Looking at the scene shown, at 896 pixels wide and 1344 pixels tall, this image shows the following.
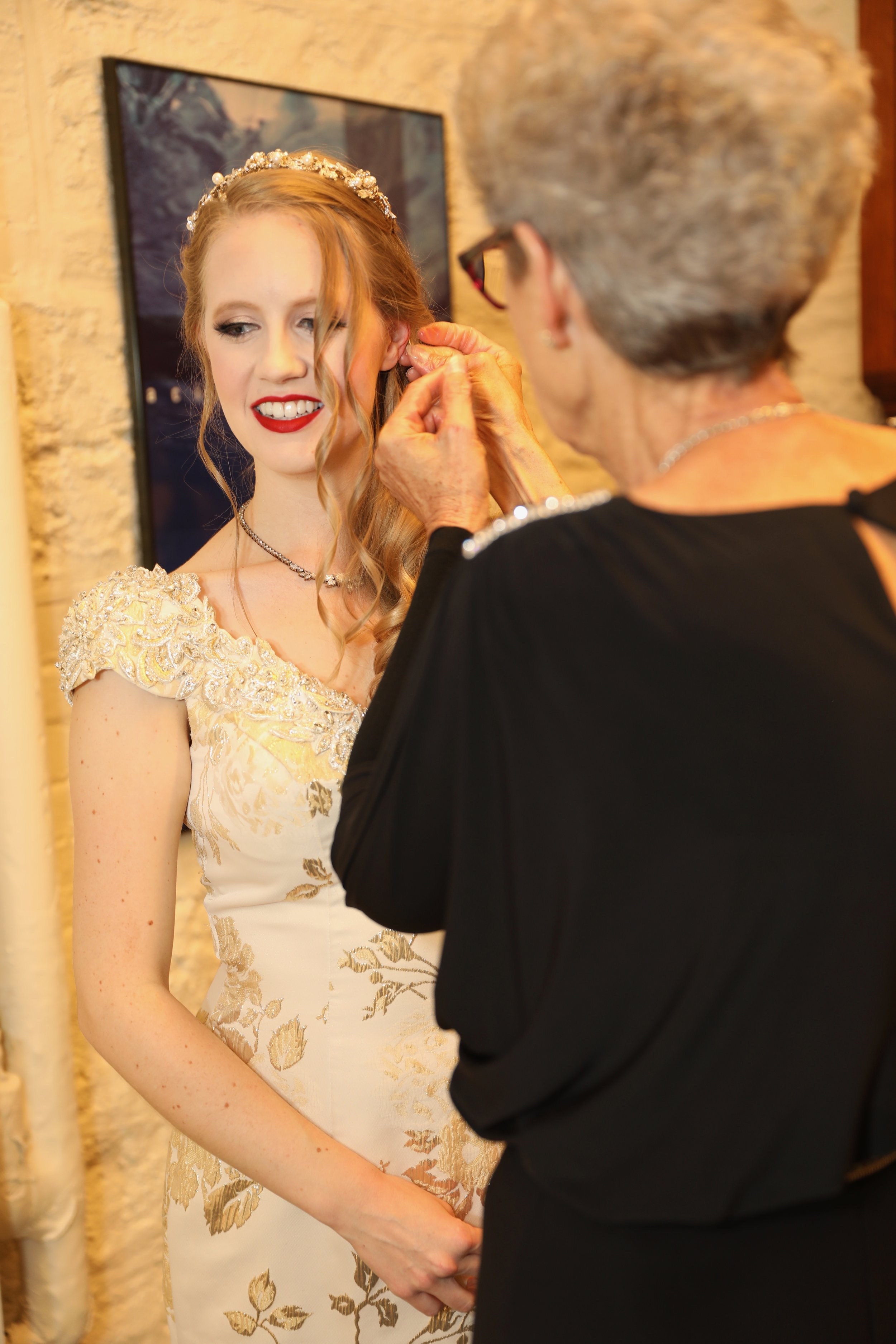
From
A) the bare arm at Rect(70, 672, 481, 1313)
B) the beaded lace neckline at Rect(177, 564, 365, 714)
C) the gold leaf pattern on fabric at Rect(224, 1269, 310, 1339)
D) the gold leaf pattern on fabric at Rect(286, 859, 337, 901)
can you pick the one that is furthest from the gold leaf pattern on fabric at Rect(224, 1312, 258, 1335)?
the beaded lace neckline at Rect(177, 564, 365, 714)

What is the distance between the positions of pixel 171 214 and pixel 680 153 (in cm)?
139

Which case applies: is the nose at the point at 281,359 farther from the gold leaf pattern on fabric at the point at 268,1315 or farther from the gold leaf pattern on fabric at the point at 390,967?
the gold leaf pattern on fabric at the point at 268,1315

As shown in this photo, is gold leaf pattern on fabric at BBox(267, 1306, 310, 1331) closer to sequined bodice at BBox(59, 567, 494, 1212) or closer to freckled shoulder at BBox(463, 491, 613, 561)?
sequined bodice at BBox(59, 567, 494, 1212)

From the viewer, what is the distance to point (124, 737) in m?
1.25

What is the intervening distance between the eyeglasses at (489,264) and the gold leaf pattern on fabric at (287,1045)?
83cm

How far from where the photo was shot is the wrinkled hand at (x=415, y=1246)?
1.14 meters

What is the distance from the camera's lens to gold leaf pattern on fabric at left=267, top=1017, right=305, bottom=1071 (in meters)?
1.27

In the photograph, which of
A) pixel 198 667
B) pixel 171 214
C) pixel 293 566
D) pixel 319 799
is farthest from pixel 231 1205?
pixel 171 214

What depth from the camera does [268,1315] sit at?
4.10 feet

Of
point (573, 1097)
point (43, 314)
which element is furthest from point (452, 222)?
point (573, 1097)

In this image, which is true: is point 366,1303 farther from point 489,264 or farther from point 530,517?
point 489,264

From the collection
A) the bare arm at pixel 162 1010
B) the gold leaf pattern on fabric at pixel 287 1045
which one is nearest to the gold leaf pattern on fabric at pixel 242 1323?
the bare arm at pixel 162 1010

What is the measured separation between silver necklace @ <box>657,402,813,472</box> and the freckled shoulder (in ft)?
0.16

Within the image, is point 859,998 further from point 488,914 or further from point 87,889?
point 87,889
